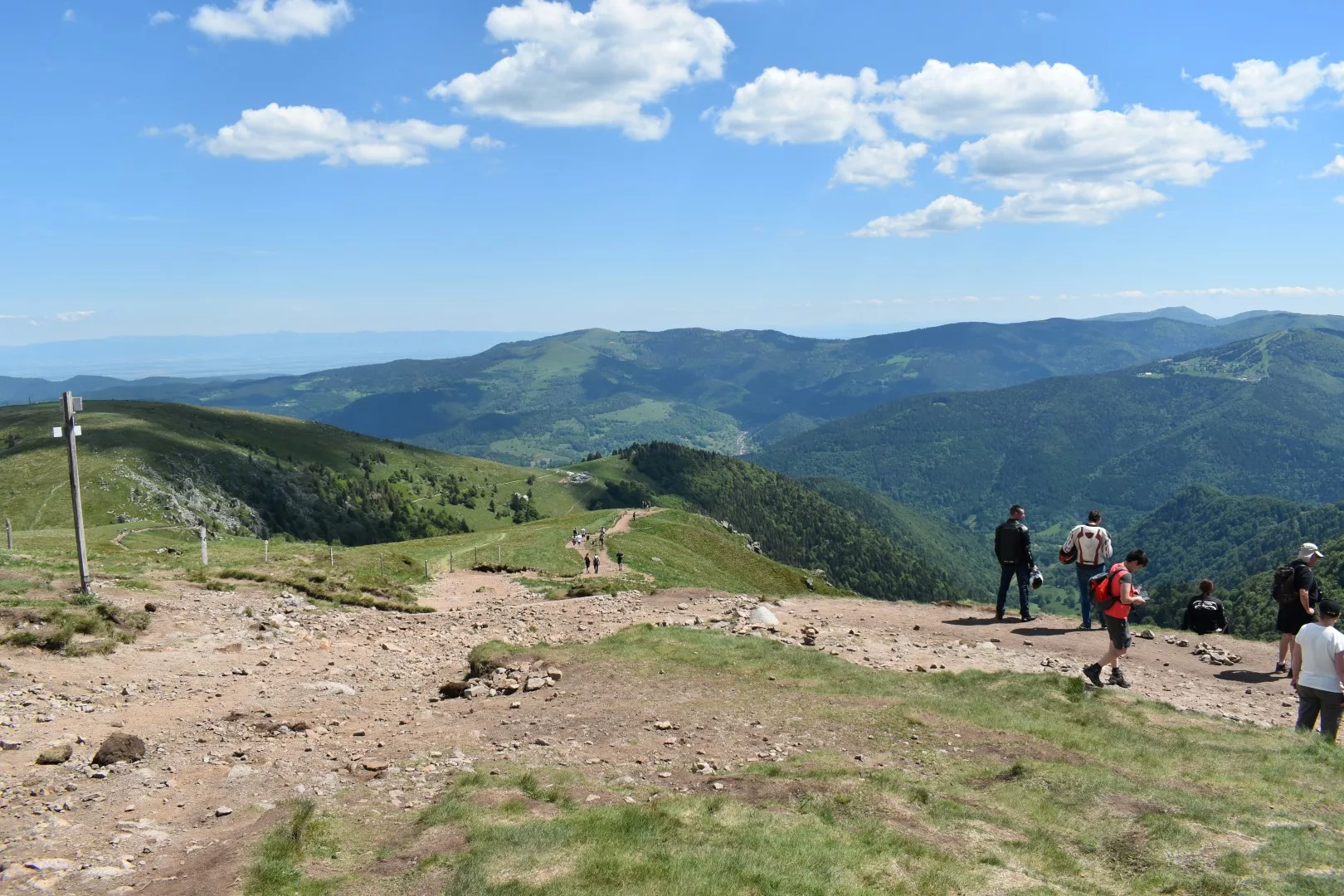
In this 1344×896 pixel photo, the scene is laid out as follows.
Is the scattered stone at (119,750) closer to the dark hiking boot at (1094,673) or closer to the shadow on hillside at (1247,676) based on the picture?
the dark hiking boot at (1094,673)

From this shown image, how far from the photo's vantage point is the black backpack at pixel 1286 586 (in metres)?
17.9

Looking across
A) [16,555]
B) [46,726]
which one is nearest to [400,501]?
[16,555]

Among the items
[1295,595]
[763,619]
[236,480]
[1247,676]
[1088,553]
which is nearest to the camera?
[1295,595]

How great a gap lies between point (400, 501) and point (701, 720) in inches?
6241

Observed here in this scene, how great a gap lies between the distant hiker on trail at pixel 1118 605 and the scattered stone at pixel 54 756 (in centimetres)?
2047

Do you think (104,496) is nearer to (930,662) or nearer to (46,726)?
(46,726)

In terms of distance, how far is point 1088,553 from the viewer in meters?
22.2

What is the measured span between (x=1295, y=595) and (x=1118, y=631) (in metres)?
4.51

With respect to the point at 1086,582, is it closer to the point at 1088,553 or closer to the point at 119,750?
the point at 1088,553

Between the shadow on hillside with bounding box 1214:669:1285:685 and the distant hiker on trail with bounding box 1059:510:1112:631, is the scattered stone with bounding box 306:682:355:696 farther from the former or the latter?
the shadow on hillside with bounding box 1214:669:1285:685

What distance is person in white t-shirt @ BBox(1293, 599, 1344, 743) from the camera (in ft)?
45.3

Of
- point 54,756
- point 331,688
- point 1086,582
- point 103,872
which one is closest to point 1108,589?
point 1086,582

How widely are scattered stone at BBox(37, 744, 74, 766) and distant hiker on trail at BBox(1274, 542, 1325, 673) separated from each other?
24692 mm

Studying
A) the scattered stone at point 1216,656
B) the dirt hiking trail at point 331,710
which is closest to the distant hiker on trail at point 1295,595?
the dirt hiking trail at point 331,710
